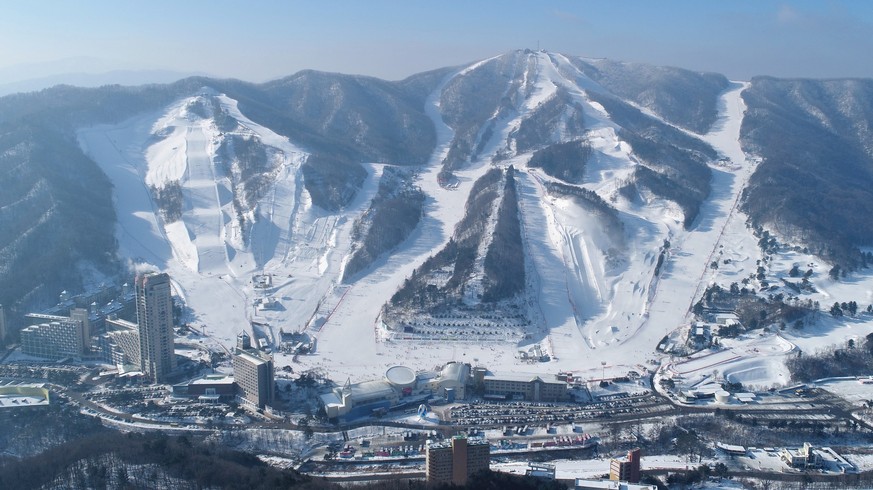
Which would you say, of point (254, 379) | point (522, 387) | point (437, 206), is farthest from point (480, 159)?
point (254, 379)

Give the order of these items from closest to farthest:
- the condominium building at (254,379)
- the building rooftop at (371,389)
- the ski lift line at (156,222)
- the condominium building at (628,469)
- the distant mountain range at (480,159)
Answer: the condominium building at (628,469), the condominium building at (254,379), the building rooftop at (371,389), the distant mountain range at (480,159), the ski lift line at (156,222)

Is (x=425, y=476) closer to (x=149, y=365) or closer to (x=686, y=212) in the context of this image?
(x=149, y=365)

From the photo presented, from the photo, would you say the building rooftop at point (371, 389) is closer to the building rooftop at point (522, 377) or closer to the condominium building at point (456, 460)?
the building rooftop at point (522, 377)

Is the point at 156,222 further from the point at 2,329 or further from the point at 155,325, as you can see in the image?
the point at 155,325

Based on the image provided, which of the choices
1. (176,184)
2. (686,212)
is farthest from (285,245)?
(686,212)

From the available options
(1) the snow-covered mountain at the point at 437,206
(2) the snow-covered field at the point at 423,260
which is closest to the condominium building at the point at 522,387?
(2) the snow-covered field at the point at 423,260

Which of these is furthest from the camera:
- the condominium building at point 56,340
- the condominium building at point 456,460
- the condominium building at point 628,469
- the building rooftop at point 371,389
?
the condominium building at point 56,340

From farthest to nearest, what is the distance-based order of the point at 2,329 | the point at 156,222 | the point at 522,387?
the point at 156,222, the point at 2,329, the point at 522,387
